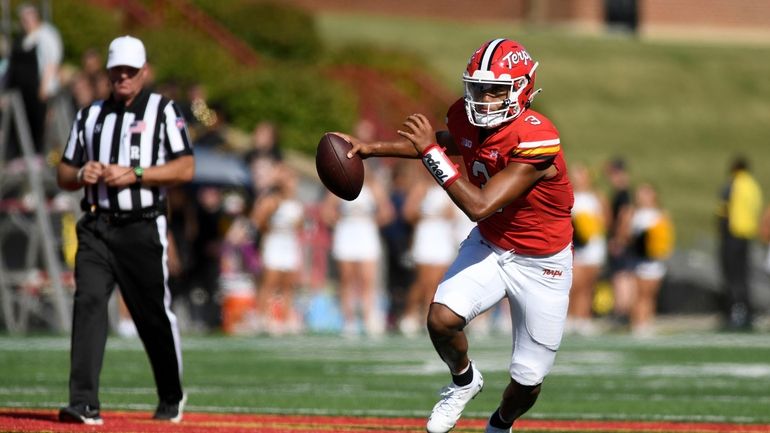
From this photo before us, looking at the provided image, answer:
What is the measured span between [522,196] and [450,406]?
992 millimetres

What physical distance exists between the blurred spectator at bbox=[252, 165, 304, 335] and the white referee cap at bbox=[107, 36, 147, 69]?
7.80 m

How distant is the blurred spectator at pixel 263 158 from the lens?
1595 cm

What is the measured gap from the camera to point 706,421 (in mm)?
8445

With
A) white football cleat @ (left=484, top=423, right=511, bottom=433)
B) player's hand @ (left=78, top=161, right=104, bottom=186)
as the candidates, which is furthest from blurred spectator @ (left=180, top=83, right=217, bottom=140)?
white football cleat @ (left=484, top=423, right=511, bottom=433)

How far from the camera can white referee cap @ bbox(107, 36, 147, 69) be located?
7840mm

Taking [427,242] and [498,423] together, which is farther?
[427,242]

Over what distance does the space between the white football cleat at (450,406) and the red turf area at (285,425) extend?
68 cm

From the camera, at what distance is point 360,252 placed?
51.8 ft

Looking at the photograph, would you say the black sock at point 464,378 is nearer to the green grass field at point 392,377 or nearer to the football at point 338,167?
the football at point 338,167

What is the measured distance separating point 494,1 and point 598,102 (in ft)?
22.7

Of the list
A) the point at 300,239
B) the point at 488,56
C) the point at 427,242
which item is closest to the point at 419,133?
the point at 488,56

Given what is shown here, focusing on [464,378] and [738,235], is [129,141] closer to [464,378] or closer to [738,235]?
[464,378]

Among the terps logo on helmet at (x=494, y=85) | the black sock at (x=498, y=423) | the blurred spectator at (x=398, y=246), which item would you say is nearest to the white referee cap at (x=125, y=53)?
the terps logo on helmet at (x=494, y=85)

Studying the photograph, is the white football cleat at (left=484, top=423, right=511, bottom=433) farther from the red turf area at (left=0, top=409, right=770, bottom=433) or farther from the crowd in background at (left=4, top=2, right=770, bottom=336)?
the crowd in background at (left=4, top=2, right=770, bottom=336)
